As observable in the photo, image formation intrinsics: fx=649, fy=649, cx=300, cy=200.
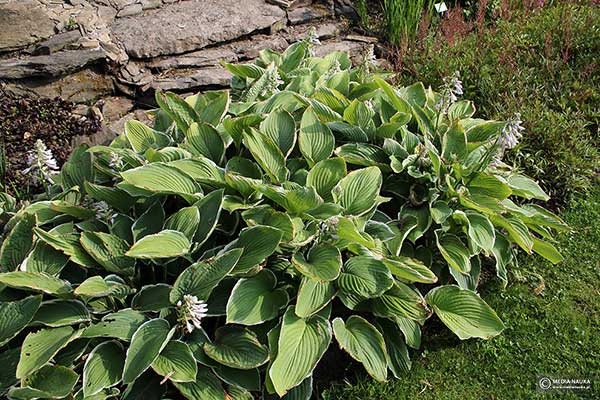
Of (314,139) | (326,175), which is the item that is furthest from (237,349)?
(314,139)

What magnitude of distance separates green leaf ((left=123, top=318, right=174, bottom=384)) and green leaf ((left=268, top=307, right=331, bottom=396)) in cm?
49

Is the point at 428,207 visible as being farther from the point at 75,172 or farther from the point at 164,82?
the point at 164,82

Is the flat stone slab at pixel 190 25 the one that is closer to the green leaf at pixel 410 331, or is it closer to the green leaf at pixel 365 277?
the green leaf at pixel 365 277

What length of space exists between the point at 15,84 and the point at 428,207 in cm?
306

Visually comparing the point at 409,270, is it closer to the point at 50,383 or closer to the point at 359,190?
the point at 359,190

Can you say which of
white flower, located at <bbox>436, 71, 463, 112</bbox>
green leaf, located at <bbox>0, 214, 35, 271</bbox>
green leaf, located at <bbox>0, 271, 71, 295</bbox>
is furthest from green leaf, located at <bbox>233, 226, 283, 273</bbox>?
white flower, located at <bbox>436, 71, 463, 112</bbox>

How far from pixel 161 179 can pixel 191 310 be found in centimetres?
78

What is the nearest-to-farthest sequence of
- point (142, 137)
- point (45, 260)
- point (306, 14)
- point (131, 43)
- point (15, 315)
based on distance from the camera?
point (15, 315), point (45, 260), point (142, 137), point (131, 43), point (306, 14)

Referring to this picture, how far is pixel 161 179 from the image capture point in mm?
3201

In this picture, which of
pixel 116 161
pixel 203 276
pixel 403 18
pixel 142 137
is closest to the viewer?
pixel 203 276

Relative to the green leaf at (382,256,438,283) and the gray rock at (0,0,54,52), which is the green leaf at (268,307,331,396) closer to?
the green leaf at (382,256,438,283)

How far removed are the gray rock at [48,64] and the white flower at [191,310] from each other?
8.57 feet

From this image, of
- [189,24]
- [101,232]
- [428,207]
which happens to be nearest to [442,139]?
[428,207]

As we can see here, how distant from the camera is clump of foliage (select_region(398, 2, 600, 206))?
4488 millimetres
